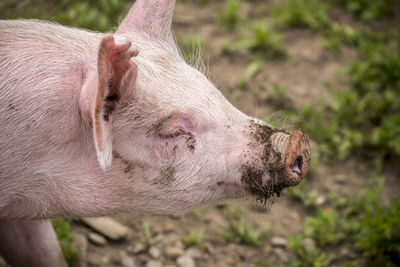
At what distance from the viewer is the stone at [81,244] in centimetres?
395

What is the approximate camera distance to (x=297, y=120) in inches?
208

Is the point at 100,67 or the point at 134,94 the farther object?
the point at 134,94

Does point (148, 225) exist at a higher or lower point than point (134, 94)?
lower

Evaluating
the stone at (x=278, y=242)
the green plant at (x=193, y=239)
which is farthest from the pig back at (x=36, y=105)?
the stone at (x=278, y=242)

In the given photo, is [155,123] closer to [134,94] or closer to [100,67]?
[134,94]

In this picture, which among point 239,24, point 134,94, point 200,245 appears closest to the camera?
point 134,94

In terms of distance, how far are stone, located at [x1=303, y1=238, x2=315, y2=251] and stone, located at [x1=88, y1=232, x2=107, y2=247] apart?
59.5 inches

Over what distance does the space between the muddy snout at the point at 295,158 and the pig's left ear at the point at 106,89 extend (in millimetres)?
916

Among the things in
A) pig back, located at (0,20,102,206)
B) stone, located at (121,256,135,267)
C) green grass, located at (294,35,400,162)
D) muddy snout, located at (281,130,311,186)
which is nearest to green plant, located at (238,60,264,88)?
green grass, located at (294,35,400,162)

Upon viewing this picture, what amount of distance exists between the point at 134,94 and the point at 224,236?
5.98 ft

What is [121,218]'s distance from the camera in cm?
435

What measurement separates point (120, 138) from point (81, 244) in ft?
4.71

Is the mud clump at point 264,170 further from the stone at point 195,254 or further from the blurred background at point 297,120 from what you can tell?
the stone at point 195,254

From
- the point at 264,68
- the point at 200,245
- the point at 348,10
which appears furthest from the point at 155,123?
the point at 348,10
